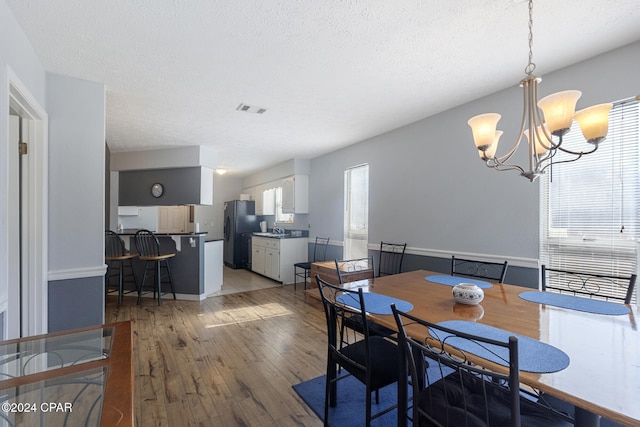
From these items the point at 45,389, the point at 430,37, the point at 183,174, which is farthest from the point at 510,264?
the point at 183,174

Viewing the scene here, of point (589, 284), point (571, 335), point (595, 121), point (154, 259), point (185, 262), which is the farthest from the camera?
point (185, 262)

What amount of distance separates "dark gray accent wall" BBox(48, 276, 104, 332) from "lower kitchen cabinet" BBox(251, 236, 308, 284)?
10.6 ft

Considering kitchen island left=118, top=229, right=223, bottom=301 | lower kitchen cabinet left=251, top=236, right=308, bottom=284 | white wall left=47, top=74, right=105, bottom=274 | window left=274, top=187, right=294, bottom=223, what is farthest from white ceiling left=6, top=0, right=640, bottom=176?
window left=274, top=187, right=294, bottom=223

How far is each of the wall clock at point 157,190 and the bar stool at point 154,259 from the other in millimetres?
952

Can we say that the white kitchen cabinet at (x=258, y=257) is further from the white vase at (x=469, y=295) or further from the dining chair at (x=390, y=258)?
the white vase at (x=469, y=295)

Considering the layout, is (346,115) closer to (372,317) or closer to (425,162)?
(425,162)

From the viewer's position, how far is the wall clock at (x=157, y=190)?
495 centimetres

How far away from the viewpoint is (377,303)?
5.49 feet

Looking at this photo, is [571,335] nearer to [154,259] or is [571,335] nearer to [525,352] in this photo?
[525,352]

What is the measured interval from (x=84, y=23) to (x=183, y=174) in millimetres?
3295

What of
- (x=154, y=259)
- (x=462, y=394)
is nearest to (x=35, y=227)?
(x=154, y=259)

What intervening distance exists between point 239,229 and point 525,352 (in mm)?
6488

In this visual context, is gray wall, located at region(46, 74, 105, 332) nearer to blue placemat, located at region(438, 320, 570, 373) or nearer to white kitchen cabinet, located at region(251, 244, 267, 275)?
blue placemat, located at region(438, 320, 570, 373)

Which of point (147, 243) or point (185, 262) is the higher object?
point (147, 243)
